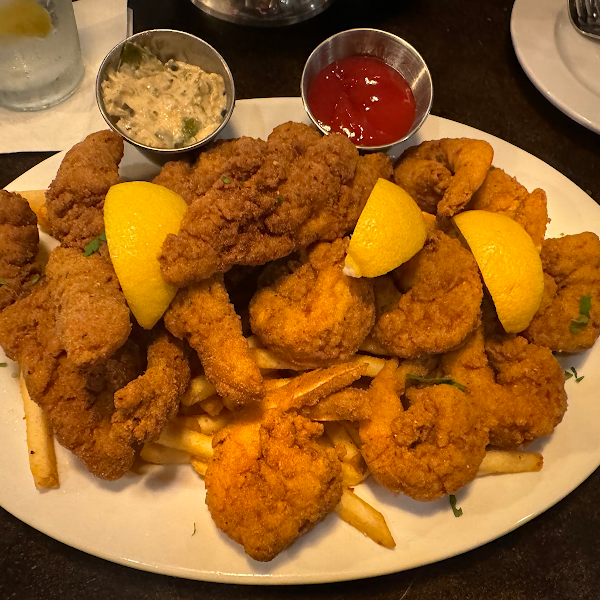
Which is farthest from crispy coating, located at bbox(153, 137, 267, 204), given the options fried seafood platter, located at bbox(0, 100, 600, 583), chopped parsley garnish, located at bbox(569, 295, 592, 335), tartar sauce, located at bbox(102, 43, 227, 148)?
chopped parsley garnish, located at bbox(569, 295, 592, 335)

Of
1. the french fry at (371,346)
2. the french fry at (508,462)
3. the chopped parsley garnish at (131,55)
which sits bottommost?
the french fry at (508,462)

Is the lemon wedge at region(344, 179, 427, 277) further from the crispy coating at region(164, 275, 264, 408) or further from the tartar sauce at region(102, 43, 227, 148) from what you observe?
the tartar sauce at region(102, 43, 227, 148)

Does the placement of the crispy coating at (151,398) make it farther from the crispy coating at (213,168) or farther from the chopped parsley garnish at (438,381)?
the chopped parsley garnish at (438,381)

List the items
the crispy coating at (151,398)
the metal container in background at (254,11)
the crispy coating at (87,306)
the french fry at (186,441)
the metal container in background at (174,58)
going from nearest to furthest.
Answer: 1. the crispy coating at (87,306)
2. the crispy coating at (151,398)
3. the french fry at (186,441)
4. the metal container in background at (174,58)
5. the metal container in background at (254,11)

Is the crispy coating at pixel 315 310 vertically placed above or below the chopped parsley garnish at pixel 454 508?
above

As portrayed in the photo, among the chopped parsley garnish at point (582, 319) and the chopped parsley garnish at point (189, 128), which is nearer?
Answer: the chopped parsley garnish at point (582, 319)

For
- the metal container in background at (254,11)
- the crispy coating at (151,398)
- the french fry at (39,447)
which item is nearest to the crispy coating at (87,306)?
the crispy coating at (151,398)

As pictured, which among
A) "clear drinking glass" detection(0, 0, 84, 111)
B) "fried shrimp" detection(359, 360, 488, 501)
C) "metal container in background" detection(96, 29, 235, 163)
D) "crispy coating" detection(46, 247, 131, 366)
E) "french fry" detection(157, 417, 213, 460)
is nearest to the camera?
"crispy coating" detection(46, 247, 131, 366)
